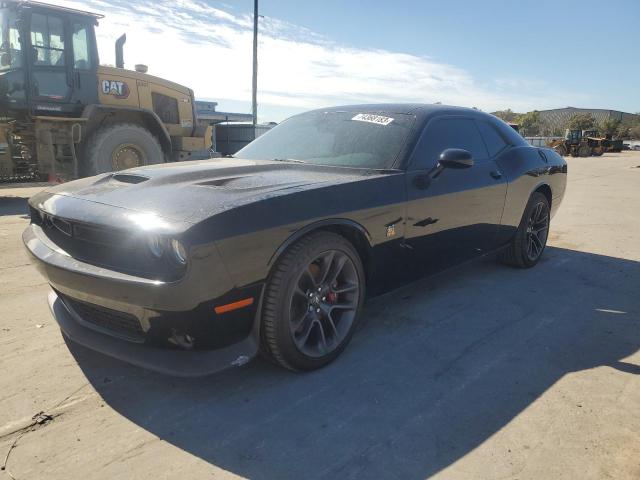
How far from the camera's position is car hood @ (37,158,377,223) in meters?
2.27

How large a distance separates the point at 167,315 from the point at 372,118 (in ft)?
7.04

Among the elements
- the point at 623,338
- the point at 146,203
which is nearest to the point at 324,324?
the point at 146,203

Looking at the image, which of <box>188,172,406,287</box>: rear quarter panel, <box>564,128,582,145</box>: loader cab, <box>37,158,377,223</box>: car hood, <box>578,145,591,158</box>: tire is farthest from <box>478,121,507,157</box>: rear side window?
<box>578,145,591,158</box>: tire

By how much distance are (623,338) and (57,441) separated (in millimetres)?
3293

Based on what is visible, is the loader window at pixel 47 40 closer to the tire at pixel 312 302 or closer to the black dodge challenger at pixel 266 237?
the black dodge challenger at pixel 266 237

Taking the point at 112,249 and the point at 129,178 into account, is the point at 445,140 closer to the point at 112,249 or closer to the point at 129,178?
the point at 129,178

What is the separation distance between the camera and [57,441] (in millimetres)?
2039

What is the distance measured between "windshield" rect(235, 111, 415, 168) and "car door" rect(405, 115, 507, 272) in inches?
7.8

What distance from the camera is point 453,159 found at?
3193 mm

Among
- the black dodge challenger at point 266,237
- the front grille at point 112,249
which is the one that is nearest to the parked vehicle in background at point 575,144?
the black dodge challenger at point 266,237

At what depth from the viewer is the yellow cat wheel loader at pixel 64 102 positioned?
7512 mm

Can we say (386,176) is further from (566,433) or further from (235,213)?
(566,433)

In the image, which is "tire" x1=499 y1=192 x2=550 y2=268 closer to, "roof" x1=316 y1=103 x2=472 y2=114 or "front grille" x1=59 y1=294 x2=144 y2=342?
"roof" x1=316 y1=103 x2=472 y2=114

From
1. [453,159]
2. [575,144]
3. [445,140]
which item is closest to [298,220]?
[453,159]
